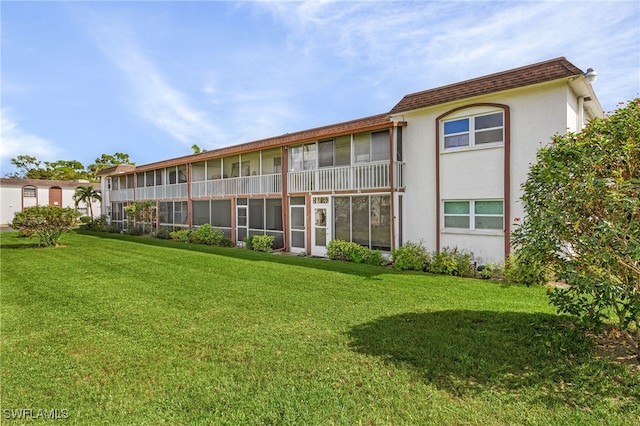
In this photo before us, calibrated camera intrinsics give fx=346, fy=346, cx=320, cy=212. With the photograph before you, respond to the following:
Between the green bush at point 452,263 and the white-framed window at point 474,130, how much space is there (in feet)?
12.2

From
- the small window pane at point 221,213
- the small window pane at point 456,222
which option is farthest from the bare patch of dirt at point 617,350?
the small window pane at point 221,213

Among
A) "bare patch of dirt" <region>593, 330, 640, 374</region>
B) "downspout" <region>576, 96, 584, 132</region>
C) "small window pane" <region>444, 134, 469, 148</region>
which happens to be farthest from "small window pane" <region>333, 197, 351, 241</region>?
"bare patch of dirt" <region>593, 330, 640, 374</region>

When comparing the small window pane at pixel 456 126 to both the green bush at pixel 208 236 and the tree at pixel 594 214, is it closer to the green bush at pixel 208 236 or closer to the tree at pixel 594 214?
the tree at pixel 594 214

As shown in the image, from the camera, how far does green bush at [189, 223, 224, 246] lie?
20.2m

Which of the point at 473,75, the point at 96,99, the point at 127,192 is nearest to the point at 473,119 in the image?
the point at 473,75

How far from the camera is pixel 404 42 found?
12266 mm

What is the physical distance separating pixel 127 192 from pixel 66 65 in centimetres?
1939

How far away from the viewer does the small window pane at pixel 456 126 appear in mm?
12125

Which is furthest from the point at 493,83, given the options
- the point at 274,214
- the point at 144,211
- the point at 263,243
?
the point at 144,211

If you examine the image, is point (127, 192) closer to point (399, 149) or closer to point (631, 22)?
point (399, 149)

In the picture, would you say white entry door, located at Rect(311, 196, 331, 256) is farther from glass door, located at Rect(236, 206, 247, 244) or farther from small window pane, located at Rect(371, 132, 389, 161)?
glass door, located at Rect(236, 206, 247, 244)

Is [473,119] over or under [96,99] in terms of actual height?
under

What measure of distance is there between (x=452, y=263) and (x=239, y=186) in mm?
13255

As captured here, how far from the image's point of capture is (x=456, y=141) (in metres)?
12.3
